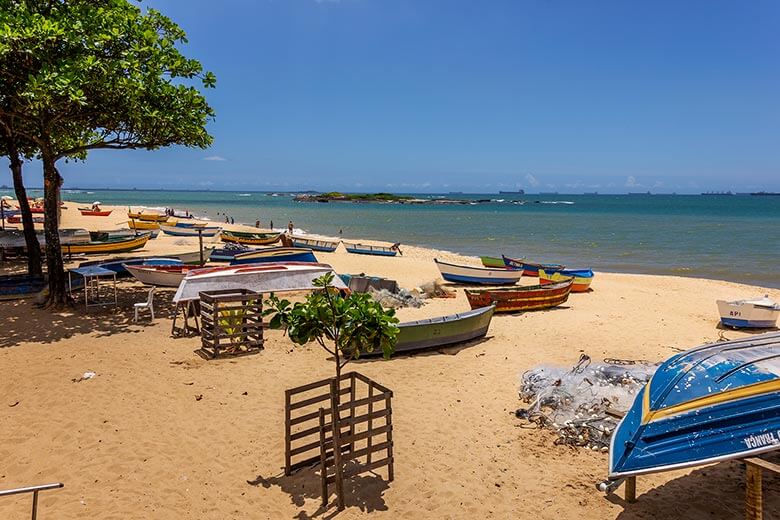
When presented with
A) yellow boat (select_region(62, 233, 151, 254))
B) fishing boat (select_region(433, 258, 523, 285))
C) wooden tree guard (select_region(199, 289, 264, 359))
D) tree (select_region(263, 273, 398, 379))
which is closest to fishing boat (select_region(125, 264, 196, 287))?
wooden tree guard (select_region(199, 289, 264, 359))

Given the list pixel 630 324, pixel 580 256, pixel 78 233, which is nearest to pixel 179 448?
pixel 630 324

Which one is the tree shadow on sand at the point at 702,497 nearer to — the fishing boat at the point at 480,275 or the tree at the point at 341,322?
the tree at the point at 341,322

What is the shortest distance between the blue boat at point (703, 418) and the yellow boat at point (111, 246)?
27882 mm

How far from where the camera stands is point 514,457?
8008 millimetres

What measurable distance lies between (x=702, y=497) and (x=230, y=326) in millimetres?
9896

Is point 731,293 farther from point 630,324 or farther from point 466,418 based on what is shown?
point 466,418

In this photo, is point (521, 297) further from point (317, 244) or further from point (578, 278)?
point (317, 244)

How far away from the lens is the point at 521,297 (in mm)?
18438

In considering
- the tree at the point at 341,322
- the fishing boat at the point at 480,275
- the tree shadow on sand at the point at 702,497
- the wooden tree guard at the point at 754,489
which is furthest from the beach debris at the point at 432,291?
the wooden tree guard at the point at 754,489

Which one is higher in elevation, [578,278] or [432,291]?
[578,278]

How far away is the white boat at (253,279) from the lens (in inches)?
543

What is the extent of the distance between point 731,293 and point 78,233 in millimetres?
35338

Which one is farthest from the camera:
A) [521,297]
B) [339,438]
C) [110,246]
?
[110,246]

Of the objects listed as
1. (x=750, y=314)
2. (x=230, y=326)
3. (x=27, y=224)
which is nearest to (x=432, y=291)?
(x=230, y=326)
